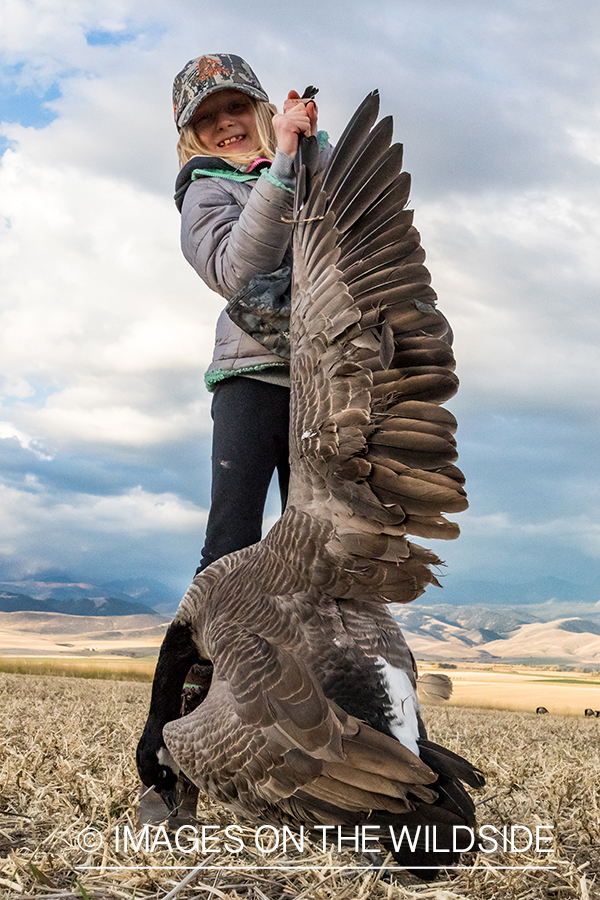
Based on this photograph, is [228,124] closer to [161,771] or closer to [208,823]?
[161,771]

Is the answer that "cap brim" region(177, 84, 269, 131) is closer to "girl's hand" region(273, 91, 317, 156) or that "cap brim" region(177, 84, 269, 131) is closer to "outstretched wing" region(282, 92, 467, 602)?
"girl's hand" region(273, 91, 317, 156)

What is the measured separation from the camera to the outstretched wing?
2877 mm

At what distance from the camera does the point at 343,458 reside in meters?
2.88

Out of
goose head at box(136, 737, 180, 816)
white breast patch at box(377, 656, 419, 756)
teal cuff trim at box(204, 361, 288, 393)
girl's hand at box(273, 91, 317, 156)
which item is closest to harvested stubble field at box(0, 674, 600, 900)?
goose head at box(136, 737, 180, 816)

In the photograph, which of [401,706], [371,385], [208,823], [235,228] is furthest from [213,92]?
[208,823]

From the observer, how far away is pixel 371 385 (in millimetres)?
2893

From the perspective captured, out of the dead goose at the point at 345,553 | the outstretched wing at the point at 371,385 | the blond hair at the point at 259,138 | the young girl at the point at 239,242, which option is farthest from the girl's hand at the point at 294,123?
the blond hair at the point at 259,138

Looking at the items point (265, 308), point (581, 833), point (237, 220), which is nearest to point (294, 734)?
point (581, 833)

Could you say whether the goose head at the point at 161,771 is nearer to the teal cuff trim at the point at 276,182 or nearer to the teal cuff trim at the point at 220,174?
the teal cuff trim at the point at 276,182

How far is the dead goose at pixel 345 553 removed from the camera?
2.57 metres

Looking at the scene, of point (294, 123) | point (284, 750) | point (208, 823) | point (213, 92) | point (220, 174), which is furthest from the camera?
point (213, 92)

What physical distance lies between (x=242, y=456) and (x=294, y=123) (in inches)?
63.7

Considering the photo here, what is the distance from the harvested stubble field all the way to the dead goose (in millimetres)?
246

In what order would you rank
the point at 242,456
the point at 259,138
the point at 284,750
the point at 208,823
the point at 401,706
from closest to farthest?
the point at 284,750
the point at 401,706
the point at 208,823
the point at 242,456
the point at 259,138
